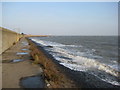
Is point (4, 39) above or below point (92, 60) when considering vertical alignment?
above

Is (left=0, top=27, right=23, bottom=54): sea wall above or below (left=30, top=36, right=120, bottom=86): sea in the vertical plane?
above

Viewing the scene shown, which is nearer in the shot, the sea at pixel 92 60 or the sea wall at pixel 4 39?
the sea at pixel 92 60

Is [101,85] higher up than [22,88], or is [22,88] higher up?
[22,88]

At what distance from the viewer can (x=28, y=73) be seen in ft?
25.5

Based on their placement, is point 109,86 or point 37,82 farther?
point 109,86

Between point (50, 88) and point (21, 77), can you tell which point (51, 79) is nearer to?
point (50, 88)

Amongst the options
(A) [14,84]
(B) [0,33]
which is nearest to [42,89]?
(A) [14,84]

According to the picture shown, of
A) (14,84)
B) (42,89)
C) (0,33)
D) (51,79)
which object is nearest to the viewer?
(42,89)

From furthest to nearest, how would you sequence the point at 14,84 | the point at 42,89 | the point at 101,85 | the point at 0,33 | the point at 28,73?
1. the point at 0,33
2. the point at 28,73
3. the point at 101,85
4. the point at 14,84
5. the point at 42,89

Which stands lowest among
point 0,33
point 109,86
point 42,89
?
point 109,86

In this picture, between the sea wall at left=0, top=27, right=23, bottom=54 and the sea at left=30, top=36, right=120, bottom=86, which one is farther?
the sea wall at left=0, top=27, right=23, bottom=54

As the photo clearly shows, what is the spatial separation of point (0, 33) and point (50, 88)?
35.9ft

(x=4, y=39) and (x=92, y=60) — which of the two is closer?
(x=92, y=60)

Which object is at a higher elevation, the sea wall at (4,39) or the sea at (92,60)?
the sea wall at (4,39)
